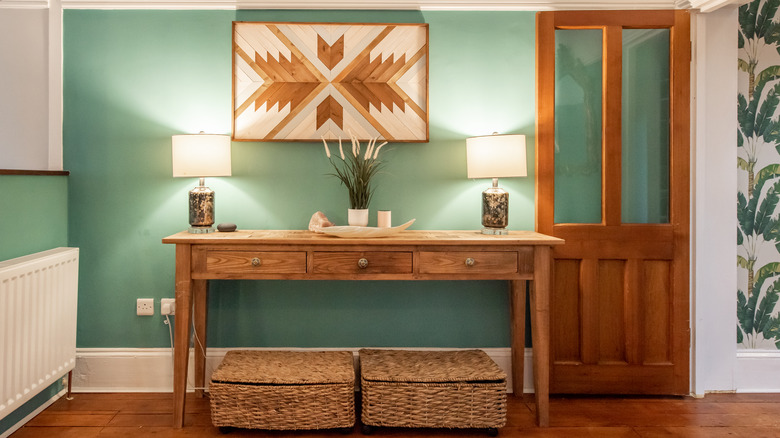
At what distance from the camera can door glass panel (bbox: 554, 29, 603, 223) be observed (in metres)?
2.67

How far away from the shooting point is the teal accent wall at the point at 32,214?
2178 mm

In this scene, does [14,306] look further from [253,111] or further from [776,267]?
[776,267]

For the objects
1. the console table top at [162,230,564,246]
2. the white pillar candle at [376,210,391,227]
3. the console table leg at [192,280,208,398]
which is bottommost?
the console table leg at [192,280,208,398]

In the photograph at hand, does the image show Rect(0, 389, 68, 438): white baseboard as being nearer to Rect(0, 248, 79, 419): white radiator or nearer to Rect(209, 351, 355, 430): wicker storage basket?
Rect(0, 248, 79, 419): white radiator

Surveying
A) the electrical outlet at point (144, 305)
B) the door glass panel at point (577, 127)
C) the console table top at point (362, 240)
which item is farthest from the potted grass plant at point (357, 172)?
the electrical outlet at point (144, 305)

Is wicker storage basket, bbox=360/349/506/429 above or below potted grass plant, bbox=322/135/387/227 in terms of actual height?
below

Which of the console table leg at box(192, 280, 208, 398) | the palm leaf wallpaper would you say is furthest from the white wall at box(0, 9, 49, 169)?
the palm leaf wallpaper

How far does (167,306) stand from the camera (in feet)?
8.69

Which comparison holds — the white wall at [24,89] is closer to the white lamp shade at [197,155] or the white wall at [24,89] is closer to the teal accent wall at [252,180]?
the teal accent wall at [252,180]

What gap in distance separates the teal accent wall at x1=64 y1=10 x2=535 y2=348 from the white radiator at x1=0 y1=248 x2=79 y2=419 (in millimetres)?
275

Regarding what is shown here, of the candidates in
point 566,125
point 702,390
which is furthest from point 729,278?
point 566,125

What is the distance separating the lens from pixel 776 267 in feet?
8.80

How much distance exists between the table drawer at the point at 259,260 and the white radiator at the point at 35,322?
70 centimetres

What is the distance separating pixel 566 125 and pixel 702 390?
1530mm
